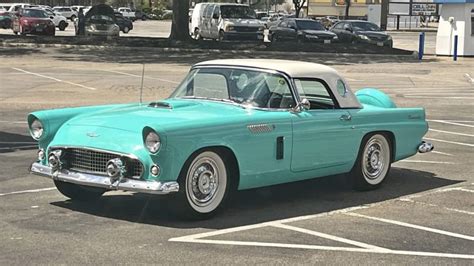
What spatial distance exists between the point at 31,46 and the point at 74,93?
51.9 ft

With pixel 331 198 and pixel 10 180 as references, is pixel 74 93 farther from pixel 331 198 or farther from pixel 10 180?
pixel 331 198

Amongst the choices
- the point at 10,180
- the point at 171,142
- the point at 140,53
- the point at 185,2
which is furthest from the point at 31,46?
the point at 171,142

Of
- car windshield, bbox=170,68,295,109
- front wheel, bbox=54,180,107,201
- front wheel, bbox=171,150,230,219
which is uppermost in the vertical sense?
car windshield, bbox=170,68,295,109

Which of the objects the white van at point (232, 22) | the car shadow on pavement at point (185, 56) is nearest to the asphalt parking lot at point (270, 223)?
the car shadow on pavement at point (185, 56)

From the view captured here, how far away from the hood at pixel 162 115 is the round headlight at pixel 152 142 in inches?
3.0

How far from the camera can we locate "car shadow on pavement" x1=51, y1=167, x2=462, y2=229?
645cm

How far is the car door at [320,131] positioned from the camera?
22.9ft

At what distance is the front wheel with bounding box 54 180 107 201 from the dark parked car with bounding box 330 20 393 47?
97.3ft

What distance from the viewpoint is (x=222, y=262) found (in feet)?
17.1

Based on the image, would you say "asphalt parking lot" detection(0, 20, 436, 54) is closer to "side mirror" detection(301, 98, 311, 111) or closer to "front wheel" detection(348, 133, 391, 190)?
"front wheel" detection(348, 133, 391, 190)

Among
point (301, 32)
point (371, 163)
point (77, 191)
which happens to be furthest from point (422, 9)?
point (77, 191)

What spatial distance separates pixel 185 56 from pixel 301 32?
7.79 metres

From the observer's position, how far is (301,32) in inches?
1405

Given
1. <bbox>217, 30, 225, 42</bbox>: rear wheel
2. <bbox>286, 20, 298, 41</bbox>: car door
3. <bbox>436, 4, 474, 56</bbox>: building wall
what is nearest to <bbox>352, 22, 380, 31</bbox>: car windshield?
<bbox>286, 20, 298, 41</bbox>: car door
